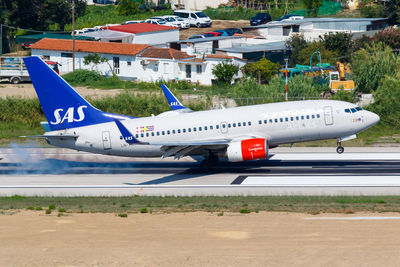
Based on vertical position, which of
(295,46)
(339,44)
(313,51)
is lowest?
(313,51)

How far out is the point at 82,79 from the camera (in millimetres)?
90188

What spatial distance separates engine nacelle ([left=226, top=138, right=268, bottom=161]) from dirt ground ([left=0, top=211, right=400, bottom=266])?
Result: 9.24 metres

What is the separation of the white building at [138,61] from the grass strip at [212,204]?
A: 53822 millimetres

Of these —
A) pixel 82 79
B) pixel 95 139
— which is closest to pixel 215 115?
pixel 95 139

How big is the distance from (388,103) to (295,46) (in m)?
41.4

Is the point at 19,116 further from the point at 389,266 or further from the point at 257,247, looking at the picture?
the point at 389,266

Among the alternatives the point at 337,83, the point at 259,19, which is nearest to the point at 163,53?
the point at 337,83

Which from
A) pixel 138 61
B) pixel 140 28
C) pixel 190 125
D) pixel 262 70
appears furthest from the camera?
pixel 140 28

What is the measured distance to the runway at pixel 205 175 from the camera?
3878cm

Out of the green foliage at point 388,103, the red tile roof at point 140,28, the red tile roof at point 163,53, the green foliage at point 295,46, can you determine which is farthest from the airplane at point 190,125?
the red tile roof at point 140,28

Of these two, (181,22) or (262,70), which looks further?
(181,22)

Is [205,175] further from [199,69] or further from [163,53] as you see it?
[163,53]

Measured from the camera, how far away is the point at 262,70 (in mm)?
87125

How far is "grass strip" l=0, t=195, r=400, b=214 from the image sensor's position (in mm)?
32750
